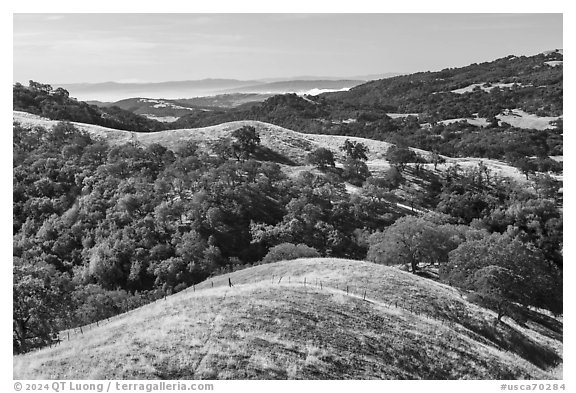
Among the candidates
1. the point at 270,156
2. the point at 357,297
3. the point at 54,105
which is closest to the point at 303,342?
the point at 357,297

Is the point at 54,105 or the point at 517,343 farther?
the point at 54,105

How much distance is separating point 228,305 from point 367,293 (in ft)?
49.1

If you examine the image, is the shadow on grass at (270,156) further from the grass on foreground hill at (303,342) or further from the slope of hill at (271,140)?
the grass on foreground hill at (303,342)

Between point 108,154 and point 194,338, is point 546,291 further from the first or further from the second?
point 108,154

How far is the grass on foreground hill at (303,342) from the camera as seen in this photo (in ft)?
87.0

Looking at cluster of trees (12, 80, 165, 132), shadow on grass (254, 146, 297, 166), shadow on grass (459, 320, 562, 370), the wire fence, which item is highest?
cluster of trees (12, 80, 165, 132)

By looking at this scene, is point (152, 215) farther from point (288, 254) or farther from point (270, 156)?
point (270, 156)

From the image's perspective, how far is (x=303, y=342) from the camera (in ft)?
98.3

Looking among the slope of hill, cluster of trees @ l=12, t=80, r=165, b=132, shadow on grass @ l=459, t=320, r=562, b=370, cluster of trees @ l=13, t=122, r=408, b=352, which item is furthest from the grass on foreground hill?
cluster of trees @ l=12, t=80, r=165, b=132

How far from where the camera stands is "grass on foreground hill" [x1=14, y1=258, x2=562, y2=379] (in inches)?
1044

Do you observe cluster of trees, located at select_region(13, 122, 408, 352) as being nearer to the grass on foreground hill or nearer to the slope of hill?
the slope of hill

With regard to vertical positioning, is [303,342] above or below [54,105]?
below

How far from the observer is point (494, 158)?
561ft

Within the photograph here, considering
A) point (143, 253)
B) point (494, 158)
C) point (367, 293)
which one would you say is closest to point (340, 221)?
point (143, 253)
